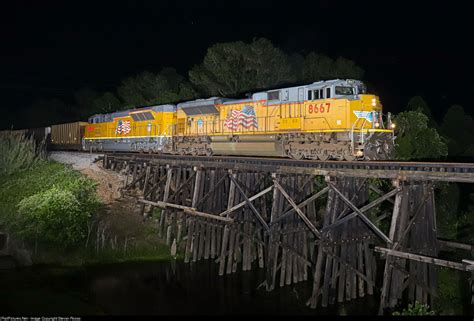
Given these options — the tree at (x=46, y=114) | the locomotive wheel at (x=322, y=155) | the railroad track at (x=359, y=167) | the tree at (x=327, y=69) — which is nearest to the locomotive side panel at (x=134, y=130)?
the railroad track at (x=359, y=167)

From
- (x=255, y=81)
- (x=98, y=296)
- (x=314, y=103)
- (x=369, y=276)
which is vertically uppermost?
(x=255, y=81)

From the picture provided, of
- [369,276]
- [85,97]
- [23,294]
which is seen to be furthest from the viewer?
[85,97]

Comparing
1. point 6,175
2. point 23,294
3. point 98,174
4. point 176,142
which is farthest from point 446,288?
point 6,175

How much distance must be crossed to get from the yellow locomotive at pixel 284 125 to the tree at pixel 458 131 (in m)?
10.7

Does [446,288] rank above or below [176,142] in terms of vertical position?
below

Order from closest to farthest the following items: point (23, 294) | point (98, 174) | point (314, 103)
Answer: point (23, 294), point (314, 103), point (98, 174)

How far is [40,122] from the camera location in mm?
77125

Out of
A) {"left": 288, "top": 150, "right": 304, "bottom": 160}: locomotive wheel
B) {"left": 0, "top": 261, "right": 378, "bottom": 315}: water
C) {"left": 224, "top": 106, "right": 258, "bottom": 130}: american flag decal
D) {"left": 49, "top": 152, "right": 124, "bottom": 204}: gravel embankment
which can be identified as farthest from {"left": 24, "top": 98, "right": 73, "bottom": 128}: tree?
{"left": 288, "top": 150, "right": 304, "bottom": 160}: locomotive wheel

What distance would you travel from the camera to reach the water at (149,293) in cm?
1308

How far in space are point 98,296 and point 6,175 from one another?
12938mm

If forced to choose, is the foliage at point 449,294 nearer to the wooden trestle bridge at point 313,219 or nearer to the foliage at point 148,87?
the wooden trestle bridge at point 313,219

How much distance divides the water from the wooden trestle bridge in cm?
53

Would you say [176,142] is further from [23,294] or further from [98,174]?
[23,294]

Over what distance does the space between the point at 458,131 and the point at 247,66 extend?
16.4 m
